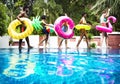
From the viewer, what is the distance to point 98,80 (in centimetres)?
573

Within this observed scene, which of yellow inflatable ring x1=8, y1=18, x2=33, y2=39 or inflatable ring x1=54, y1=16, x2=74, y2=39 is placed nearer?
yellow inflatable ring x1=8, y1=18, x2=33, y2=39

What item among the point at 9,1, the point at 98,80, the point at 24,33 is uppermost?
the point at 9,1

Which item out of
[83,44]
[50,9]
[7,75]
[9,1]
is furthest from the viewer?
[9,1]

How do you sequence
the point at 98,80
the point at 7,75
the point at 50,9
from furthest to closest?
1. the point at 50,9
2. the point at 7,75
3. the point at 98,80

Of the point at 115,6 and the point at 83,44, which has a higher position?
the point at 115,6

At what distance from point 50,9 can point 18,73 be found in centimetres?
2410

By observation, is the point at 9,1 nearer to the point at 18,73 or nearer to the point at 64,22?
the point at 64,22

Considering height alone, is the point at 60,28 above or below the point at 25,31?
above

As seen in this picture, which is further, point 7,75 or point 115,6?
point 115,6

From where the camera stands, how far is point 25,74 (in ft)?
21.1

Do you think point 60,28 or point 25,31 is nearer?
point 25,31

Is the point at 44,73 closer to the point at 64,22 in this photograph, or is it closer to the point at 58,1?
the point at 64,22

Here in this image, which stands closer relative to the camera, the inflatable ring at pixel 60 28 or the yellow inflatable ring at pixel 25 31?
the yellow inflatable ring at pixel 25 31

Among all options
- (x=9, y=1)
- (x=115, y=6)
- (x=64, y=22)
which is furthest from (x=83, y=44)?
(x=9, y=1)
